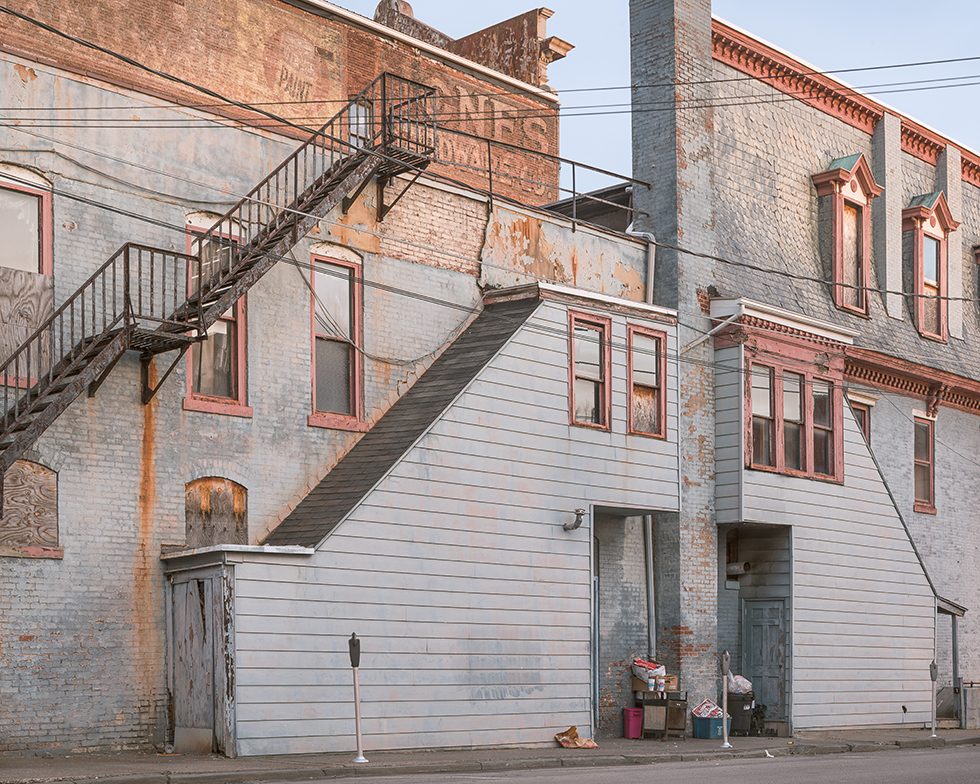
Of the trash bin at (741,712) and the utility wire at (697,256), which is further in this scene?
the trash bin at (741,712)

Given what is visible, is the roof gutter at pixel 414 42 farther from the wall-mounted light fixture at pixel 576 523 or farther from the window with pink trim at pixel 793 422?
the wall-mounted light fixture at pixel 576 523

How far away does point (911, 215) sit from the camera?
34531 mm

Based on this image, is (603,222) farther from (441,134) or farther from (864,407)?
(864,407)

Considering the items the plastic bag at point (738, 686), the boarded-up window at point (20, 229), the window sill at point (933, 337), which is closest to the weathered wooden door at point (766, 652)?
the plastic bag at point (738, 686)

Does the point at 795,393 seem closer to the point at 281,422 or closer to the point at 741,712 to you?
the point at 741,712

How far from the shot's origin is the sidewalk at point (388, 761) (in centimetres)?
1584

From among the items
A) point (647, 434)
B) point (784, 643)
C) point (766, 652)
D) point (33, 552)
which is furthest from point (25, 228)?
point (766, 652)

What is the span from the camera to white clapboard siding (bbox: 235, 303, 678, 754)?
19484 mm

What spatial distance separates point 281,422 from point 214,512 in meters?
1.71

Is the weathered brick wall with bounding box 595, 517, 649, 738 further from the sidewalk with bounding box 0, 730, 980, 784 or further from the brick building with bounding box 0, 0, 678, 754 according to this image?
the sidewalk with bounding box 0, 730, 980, 784

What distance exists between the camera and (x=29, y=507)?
61.3ft

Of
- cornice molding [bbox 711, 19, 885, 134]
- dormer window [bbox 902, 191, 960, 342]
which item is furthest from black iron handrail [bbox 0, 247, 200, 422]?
dormer window [bbox 902, 191, 960, 342]

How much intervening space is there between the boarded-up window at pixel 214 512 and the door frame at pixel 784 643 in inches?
445

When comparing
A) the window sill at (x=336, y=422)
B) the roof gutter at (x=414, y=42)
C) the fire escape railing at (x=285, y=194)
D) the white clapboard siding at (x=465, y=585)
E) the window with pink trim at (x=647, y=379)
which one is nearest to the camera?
the white clapboard siding at (x=465, y=585)
